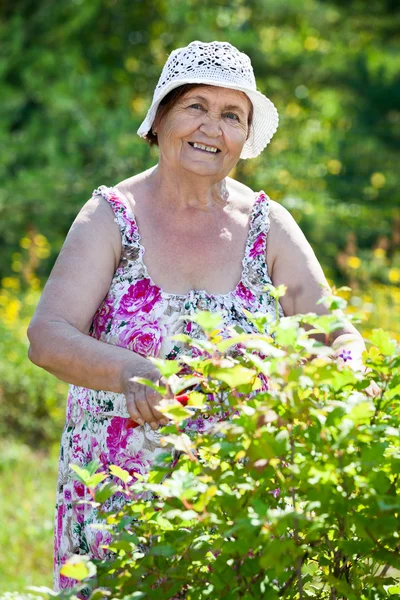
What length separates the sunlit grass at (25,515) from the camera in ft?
13.9

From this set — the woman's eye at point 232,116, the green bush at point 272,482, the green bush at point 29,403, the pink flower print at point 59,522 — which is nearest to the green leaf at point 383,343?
the green bush at point 272,482

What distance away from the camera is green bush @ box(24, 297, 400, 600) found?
139cm

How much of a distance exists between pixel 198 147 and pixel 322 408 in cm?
119

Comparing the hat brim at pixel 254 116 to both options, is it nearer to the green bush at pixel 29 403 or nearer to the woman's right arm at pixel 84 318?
the woman's right arm at pixel 84 318

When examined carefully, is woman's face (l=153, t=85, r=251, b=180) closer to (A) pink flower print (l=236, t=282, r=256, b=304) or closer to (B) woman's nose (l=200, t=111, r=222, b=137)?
(B) woman's nose (l=200, t=111, r=222, b=137)

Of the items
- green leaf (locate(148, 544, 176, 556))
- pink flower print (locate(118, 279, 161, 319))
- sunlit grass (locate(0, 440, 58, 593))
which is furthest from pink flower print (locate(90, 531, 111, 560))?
sunlit grass (locate(0, 440, 58, 593))

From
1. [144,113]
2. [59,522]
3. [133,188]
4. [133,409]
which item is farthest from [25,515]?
[144,113]

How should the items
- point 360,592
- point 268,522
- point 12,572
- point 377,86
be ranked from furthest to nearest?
point 377,86 → point 12,572 → point 360,592 → point 268,522

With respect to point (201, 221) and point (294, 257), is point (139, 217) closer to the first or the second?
point (201, 221)

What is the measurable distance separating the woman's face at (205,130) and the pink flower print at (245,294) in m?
0.30

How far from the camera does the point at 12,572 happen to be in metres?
4.22

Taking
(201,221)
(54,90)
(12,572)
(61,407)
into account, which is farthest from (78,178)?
(201,221)

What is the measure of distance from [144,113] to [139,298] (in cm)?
821

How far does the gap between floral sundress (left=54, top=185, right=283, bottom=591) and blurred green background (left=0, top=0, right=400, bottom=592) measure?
15.0 ft
